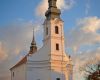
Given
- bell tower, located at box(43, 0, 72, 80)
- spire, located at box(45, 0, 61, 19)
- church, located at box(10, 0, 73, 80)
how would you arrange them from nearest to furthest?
church, located at box(10, 0, 73, 80), bell tower, located at box(43, 0, 72, 80), spire, located at box(45, 0, 61, 19)

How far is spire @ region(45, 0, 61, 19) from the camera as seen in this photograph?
4931 centimetres

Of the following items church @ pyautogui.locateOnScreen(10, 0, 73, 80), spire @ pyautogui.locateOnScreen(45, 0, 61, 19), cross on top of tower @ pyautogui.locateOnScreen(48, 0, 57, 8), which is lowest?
church @ pyautogui.locateOnScreen(10, 0, 73, 80)

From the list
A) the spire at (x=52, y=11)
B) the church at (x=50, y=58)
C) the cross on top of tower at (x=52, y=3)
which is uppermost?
the cross on top of tower at (x=52, y=3)

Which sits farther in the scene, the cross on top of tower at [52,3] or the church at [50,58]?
the cross on top of tower at [52,3]

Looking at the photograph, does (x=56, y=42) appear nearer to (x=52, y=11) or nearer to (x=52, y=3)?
(x=52, y=11)

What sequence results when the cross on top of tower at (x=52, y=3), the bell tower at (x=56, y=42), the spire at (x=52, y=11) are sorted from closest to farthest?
the bell tower at (x=56, y=42)
the spire at (x=52, y=11)
the cross on top of tower at (x=52, y=3)

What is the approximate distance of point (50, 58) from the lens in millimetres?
47594

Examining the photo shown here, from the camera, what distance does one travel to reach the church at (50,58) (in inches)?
1859

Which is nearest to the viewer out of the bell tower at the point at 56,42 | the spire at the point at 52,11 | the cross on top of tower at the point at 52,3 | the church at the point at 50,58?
the church at the point at 50,58

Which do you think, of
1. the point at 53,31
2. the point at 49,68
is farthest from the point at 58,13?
the point at 49,68

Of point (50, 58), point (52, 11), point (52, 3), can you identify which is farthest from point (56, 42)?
point (52, 3)

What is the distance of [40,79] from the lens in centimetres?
4716

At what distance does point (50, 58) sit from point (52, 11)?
8326mm

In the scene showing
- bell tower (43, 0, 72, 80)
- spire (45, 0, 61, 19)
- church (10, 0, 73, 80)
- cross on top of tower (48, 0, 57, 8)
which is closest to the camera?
church (10, 0, 73, 80)
